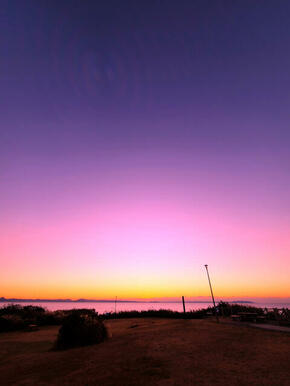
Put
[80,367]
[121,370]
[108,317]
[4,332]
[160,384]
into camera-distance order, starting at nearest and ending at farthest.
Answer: [160,384] < [121,370] < [80,367] < [4,332] < [108,317]

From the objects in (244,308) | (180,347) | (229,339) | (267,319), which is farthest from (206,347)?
(244,308)

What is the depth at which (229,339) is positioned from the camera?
42.9 ft

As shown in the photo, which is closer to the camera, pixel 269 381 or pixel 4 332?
pixel 269 381

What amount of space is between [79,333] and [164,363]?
25.8ft

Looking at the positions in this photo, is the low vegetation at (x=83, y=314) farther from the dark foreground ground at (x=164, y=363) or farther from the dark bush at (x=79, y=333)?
the dark foreground ground at (x=164, y=363)

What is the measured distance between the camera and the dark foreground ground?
750cm

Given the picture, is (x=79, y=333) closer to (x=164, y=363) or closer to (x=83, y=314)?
(x=83, y=314)

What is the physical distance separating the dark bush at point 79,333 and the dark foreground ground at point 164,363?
3.21ft

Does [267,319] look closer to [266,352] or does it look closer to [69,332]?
[266,352]

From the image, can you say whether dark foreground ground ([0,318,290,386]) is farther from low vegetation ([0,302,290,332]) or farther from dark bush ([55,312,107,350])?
low vegetation ([0,302,290,332])

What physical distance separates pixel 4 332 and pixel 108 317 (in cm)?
1640

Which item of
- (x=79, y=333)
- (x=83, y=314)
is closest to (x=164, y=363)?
(x=79, y=333)

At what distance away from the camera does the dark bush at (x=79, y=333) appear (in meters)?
14.2

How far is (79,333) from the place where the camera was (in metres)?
14.6
